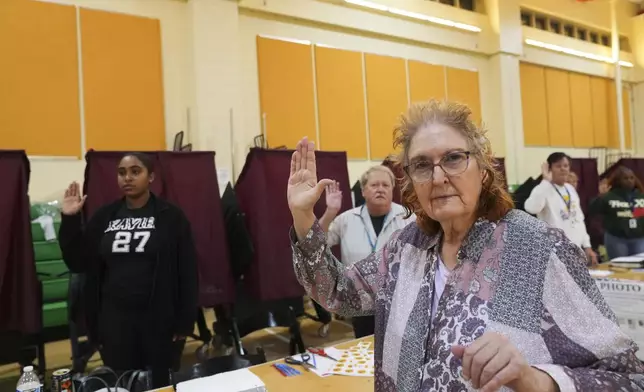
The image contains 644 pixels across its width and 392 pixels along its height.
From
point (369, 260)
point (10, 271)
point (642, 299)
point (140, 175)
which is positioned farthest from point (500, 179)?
point (10, 271)

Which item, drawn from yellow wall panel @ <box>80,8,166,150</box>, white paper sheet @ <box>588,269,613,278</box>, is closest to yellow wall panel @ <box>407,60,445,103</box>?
yellow wall panel @ <box>80,8,166,150</box>

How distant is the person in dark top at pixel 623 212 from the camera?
4.39m

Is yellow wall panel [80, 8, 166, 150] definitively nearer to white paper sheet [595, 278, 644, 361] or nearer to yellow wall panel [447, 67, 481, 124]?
white paper sheet [595, 278, 644, 361]

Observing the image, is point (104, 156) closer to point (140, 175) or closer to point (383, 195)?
point (140, 175)

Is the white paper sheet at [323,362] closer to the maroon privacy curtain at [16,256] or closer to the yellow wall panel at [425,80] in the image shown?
the maroon privacy curtain at [16,256]

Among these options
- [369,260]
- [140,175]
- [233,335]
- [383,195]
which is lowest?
[233,335]

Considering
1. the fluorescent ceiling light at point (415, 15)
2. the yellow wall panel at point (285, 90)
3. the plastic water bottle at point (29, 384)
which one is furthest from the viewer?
the fluorescent ceiling light at point (415, 15)

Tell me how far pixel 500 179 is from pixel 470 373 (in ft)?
1.55

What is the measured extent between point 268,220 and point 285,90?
2.95 meters

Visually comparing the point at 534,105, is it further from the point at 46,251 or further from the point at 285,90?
the point at 46,251

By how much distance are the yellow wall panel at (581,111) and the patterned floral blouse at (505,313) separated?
9.98 m

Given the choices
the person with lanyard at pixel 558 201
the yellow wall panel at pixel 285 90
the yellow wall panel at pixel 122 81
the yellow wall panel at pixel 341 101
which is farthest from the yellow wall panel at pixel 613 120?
the yellow wall panel at pixel 122 81

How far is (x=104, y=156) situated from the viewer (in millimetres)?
3330

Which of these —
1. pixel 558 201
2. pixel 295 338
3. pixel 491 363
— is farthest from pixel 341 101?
pixel 491 363
